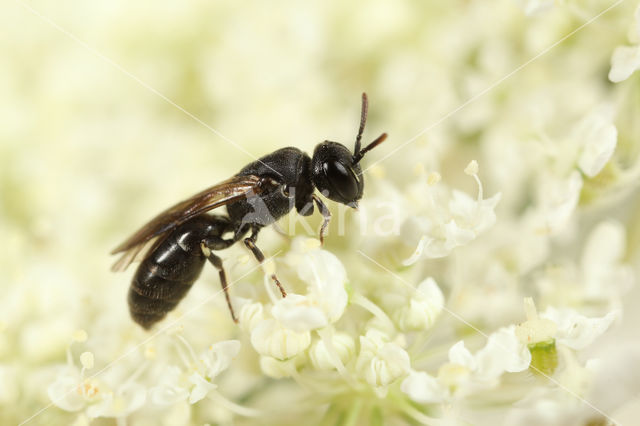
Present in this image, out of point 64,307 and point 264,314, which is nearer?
point 264,314

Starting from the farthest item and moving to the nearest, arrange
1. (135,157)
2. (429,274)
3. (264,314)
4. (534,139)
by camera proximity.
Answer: (135,157), (534,139), (429,274), (264,314)

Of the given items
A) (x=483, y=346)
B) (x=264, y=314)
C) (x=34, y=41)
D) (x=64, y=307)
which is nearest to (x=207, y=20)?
(x=34, y=41)

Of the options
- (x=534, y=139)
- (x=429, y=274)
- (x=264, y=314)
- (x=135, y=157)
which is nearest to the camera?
(x=264, y=314)

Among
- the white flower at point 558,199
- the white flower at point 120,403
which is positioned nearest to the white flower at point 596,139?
the white flower at point 558,199

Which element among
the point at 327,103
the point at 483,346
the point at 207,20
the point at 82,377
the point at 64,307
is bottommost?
the point at 483,346

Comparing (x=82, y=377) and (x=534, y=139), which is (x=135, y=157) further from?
(x=534, y=139)

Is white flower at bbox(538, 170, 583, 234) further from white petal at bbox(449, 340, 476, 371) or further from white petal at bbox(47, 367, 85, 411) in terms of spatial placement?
white petal at bbox(47, 367, 85, 411)
